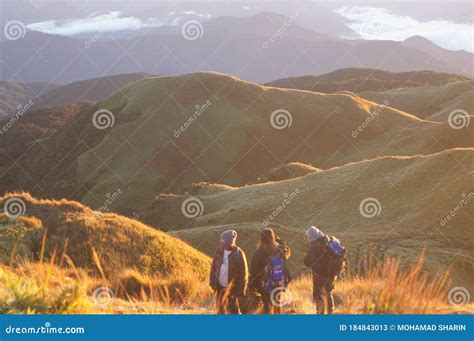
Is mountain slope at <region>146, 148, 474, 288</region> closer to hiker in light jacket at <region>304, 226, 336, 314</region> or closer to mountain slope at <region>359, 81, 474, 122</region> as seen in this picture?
hiker in light jacket at <region>304, 226, 336, 314</region>

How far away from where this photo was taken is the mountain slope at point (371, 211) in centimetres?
3055

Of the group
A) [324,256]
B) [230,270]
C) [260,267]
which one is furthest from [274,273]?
[324,256]

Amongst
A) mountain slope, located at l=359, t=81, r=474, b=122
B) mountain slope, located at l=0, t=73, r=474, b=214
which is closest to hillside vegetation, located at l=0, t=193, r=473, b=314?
mountain slope, located at l=0, t=73, r=474, b=214

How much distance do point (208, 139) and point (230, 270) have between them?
8053cm

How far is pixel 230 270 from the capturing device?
10.2 m

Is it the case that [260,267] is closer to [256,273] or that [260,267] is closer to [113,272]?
[256,273]

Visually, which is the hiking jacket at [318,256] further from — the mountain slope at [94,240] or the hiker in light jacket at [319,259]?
the mountain slope at [94,240]

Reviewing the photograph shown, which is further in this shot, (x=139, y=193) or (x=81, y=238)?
(x=139, y=193)

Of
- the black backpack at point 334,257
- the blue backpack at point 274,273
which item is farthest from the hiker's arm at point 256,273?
the black backpack at point 334,257

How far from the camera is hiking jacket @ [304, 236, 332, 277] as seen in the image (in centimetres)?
1069

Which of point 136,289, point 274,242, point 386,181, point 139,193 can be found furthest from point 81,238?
point 139,193

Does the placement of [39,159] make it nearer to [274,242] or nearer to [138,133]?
[138,133]

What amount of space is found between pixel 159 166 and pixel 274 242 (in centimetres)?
7568
